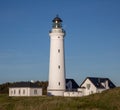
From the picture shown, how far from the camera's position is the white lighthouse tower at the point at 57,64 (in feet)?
149

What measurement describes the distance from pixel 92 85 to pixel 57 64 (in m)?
8.80

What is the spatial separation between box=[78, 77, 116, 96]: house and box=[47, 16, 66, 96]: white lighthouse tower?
6099 millimetres

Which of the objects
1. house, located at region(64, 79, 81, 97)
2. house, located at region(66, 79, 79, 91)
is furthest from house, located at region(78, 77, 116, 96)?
house, located at region(66, 79, 79, 91)

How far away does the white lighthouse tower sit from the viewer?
45.5 metres

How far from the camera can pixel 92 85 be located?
5131 centimetres

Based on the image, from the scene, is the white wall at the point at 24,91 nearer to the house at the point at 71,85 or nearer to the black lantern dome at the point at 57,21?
the house at the point at 71,85

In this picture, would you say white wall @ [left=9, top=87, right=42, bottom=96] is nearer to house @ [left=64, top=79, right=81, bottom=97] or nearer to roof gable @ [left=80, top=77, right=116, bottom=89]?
house @ [left=64, top=79, right=81, bottom=97]

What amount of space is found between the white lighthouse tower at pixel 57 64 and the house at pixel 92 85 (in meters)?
6.10

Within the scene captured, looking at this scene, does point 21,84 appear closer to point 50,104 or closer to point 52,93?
point 52,93

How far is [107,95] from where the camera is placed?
24.5 meters

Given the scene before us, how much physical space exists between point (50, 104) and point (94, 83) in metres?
30.7

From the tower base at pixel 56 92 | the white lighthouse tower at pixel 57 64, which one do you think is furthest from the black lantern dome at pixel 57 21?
the tower base at pixel 56 92

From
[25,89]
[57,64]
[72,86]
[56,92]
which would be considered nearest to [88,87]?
[72,86]

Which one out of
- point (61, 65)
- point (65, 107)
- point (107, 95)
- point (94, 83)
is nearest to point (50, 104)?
point (65, 107)
